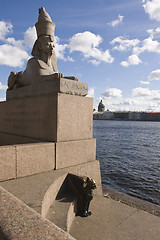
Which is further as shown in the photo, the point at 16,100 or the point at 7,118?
the point at 7,118

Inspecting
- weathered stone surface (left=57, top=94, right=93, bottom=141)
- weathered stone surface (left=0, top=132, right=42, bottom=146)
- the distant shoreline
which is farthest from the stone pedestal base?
the distant shoreline

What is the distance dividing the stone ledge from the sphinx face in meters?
3.87

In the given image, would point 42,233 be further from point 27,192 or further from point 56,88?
point 56,88

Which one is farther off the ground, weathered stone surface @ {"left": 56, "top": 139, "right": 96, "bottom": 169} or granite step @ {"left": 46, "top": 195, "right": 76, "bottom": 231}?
weathered stone surface @ {"left": 56, "top": 139, "right": 96, "bottom": 169}

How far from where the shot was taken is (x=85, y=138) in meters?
4.15

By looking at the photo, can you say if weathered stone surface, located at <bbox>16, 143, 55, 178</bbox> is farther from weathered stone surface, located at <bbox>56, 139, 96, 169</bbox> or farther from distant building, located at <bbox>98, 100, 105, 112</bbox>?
distant building, located at <bbox>98, 100, 105, 112</bbox>

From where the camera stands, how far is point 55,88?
145 inches

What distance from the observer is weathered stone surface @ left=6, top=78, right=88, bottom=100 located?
366 centimetres

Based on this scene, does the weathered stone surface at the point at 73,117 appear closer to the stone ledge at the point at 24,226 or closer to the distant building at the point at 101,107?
the stone ledge at the point at 24,226

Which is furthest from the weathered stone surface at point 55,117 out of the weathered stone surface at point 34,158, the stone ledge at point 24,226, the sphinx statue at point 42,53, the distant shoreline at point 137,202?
the stone ledge at point 24,226

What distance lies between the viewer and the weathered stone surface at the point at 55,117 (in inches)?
142

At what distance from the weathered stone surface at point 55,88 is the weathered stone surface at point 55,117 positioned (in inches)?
4.7

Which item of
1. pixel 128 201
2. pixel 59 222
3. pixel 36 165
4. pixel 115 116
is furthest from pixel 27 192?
pixel 115 116

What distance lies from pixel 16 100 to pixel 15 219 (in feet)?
13.1
